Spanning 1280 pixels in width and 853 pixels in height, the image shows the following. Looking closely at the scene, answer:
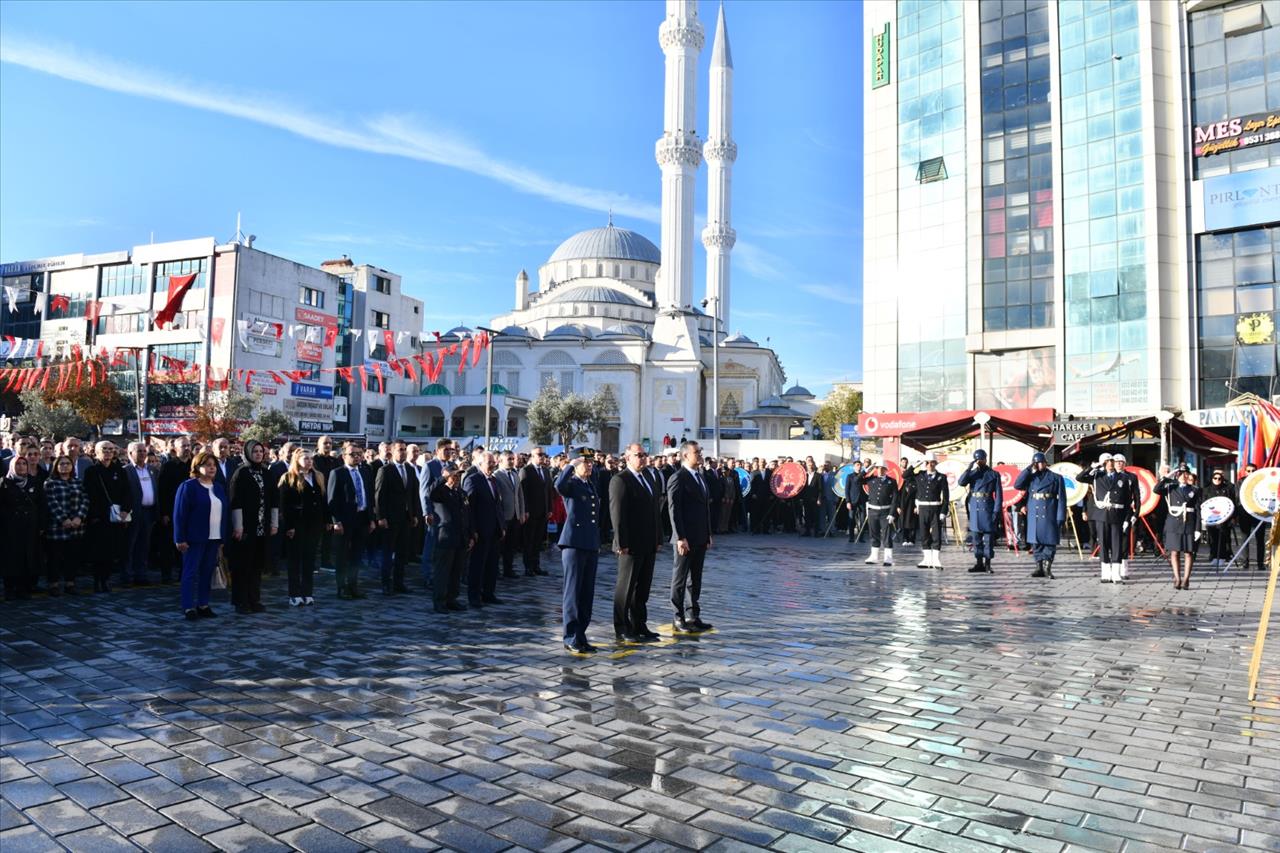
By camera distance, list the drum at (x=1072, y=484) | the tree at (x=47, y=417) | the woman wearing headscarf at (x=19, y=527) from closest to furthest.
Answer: the woman wearing headscarf at (x=19, y=527) < the drum at (x=1072, y=484) < the tree at (x=47, y=417)

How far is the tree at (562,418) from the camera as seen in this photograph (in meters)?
62.8

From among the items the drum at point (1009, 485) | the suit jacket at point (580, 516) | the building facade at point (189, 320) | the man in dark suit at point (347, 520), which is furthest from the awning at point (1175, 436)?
the building facade at point (189, 320)

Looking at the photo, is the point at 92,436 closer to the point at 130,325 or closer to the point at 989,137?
the point at 130,325

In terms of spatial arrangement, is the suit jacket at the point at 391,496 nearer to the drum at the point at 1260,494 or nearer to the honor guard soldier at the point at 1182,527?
the honor guard soldier at the point at 1182,527

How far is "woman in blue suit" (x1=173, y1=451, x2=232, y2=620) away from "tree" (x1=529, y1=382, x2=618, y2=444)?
53.7 meters

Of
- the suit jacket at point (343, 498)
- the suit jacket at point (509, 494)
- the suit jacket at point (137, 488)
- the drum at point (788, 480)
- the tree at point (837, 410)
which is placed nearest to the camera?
the suit jacket at point (343, 498)

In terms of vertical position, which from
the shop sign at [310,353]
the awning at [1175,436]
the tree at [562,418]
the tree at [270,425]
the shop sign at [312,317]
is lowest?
the awning at [1175,436]

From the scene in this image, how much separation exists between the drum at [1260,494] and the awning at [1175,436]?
13.5 ft

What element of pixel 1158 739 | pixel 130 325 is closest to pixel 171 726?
pixel 1158 739

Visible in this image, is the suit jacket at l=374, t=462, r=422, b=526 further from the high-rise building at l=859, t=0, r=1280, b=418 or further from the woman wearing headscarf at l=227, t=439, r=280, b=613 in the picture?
the high-rise building at l=859, t=0, r=1280, b=418

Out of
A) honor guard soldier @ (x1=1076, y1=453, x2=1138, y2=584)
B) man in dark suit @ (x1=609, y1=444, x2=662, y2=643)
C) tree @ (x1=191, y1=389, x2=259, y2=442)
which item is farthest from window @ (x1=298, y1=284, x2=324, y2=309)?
man in dark suit @ (x1=609, y1=444, x2=662, y2=643)

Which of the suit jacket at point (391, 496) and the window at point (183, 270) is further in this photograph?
the window at point (183, 270)

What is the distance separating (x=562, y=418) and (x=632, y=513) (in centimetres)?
5473

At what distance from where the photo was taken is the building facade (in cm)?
5647
